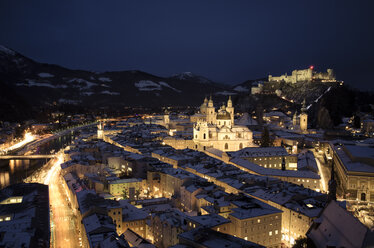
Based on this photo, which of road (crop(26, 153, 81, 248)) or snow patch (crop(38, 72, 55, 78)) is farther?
snow patch (crop(38, 72, 55, 78))

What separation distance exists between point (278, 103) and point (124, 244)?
5920 cm

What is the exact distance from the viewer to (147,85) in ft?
543

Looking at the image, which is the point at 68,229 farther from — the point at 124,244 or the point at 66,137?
the point at 66,137

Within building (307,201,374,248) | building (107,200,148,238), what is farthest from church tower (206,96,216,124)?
building (307,201,374,248)

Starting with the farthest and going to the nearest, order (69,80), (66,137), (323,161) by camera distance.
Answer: (69,80) < (66,137) < (323,161)

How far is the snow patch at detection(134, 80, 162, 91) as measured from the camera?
16255cm

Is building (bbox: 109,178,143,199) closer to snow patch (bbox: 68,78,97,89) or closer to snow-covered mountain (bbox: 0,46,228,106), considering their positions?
snow-covered mountain (bbox: 0,46,228,106)

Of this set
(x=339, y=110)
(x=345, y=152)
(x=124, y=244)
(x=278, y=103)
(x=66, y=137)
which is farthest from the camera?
(x=278, y=103)

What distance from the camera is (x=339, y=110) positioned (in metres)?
51.1

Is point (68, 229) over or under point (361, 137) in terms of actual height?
under

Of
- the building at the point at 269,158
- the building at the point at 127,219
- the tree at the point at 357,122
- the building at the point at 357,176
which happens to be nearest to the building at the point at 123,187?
the building at the point at 127,219

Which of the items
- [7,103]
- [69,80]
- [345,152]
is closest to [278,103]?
[345,152]

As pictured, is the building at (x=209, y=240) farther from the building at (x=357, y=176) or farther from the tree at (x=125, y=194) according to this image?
the building at (x=357, y=176)

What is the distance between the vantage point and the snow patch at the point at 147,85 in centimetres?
16255
